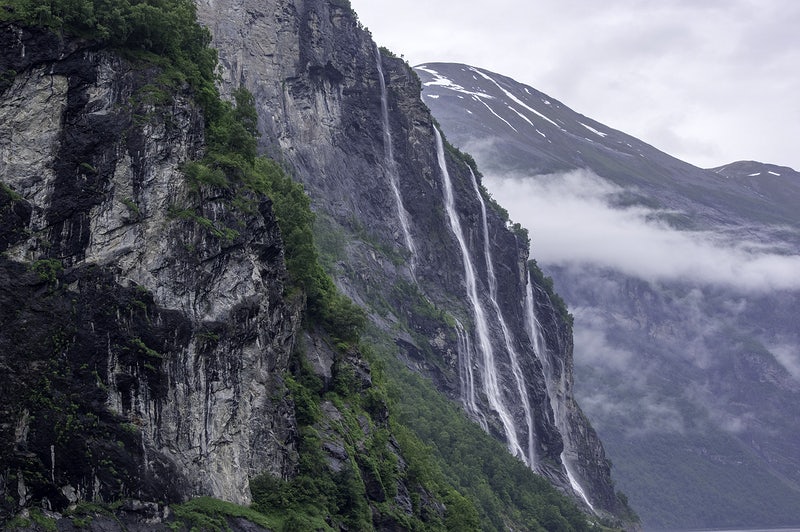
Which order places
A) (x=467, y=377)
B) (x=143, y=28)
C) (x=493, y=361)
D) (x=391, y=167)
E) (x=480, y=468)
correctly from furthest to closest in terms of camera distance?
(x=391, y=167)
(x=493, y=361)
(x=467, y=377)
(x=480, y=468)
(x=143, y=28)

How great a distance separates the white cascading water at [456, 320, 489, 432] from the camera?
111 meters

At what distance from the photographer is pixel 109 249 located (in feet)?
153

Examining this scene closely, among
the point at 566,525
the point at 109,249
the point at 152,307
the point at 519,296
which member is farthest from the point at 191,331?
the point at 519,296

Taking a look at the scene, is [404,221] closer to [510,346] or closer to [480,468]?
[510,346]

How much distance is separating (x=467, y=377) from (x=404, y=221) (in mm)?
21049

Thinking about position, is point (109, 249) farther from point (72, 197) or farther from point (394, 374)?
point (394, 374)

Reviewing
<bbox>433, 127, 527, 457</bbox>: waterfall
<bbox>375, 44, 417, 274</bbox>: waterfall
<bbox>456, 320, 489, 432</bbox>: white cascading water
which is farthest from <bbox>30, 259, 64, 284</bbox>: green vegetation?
<bbox>375, 44, 417, 274</bbox>: waterfall

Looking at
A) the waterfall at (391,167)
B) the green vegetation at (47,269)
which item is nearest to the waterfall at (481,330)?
the waterfall at (391,167)

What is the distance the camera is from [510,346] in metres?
125

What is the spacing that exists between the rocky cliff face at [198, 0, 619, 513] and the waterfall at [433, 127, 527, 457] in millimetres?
183

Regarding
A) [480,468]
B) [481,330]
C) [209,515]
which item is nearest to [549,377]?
[481,330]

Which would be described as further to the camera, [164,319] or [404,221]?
[404,221]

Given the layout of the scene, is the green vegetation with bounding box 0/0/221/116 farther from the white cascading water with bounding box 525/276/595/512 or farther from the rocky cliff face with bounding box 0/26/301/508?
the white cascading water with bounding box 525/276/595/512

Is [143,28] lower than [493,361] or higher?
higher
